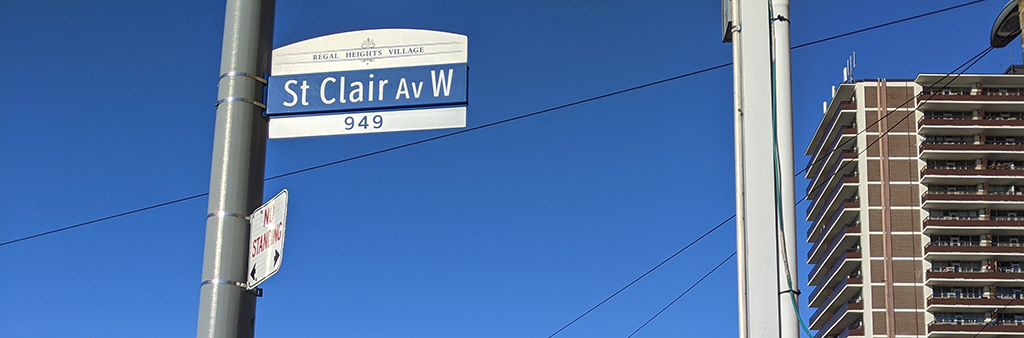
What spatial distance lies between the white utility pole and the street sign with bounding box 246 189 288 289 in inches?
83.4

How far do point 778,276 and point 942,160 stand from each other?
93904 millimetres

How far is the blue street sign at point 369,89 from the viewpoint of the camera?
571cm

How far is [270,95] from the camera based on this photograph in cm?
571

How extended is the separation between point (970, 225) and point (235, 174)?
9218cm

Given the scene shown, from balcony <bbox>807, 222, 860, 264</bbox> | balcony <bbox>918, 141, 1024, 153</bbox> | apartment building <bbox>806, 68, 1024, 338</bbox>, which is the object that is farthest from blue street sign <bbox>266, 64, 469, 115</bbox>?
balcony <bbox>918, 141, 1024, 153</bbox>

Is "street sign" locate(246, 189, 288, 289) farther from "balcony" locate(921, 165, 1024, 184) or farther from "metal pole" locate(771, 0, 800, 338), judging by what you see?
"balcony" locate(921, 165, 1024, 184)

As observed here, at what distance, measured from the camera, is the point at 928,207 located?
9231cm

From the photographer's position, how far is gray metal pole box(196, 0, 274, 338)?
17.5ft

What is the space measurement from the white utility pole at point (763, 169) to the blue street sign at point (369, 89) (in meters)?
1.36

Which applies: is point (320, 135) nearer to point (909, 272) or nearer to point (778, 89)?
point (778, 89)

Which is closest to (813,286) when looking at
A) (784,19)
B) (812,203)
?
(812,203)

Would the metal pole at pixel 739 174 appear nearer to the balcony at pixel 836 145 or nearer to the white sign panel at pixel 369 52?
the white sign panel at pixel 369 52

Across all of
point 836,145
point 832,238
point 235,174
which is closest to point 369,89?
point 235,174

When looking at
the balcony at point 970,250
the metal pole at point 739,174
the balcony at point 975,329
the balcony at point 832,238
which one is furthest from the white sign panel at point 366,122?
the balcony at point 832,238
